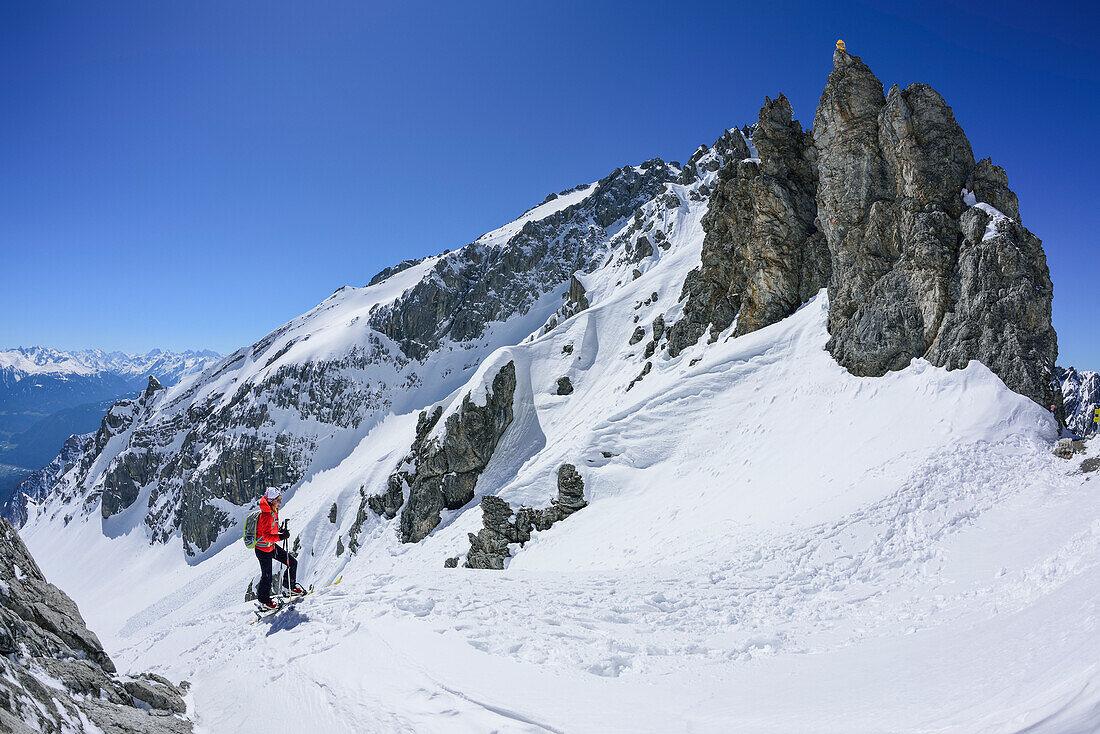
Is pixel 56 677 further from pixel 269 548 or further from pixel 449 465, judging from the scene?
pixel 449 465

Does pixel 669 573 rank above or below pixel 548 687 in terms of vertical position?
below

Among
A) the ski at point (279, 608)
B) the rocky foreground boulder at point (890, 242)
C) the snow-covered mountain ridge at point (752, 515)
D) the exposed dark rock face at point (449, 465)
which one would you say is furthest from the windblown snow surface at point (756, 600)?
the exposed dark rock face at point (449, 465)

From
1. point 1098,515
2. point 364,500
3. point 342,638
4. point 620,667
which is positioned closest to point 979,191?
point 1098,515

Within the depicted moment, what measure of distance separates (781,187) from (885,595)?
110ft

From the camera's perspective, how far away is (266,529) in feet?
37.3

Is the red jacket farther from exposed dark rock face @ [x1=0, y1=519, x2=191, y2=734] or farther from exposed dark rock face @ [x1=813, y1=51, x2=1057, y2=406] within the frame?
exposed dark rock face @ [x1=813, y1=51, x2=1057, y2=406]

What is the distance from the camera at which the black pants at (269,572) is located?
1092cm

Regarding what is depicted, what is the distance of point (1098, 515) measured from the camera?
38.1 feet

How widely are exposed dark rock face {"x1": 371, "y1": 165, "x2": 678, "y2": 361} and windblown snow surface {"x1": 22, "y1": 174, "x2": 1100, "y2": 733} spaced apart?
71.5 m

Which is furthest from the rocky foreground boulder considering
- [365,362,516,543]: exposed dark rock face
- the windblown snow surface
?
[365,362,516,543]: exposed dark rock face

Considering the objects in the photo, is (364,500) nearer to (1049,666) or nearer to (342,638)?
(342,638)

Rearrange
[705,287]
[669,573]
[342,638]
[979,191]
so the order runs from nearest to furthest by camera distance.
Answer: [342,638]
[669,573]
[979,191]
[705,287]

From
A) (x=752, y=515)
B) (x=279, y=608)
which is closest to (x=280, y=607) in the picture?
(x=279, y=608)

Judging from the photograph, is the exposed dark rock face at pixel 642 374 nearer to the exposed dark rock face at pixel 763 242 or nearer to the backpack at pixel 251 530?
the exposed dark rock face at pixel 763 242
